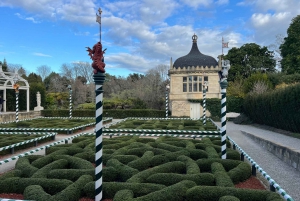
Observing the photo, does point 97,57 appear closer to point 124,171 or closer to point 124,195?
point 124,195

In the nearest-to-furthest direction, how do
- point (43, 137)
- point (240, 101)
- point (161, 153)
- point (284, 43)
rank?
point (161, 153)
point (43, 137)
point (240, 101)
point (284, 43)

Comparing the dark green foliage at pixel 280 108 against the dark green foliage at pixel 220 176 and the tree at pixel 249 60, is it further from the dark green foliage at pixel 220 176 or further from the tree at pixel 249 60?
the tree at pixel 249 60

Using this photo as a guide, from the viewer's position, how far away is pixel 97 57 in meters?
4.64

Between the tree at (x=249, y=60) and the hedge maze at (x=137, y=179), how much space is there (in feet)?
118

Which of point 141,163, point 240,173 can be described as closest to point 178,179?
point 141,163

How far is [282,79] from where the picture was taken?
30.0m

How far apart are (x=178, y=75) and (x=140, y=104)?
6.39 m

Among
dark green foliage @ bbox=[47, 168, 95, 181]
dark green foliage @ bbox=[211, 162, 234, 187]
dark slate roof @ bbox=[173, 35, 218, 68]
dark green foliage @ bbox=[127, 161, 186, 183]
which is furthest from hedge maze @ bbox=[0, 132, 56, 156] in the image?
dark slate roof @ bbox=[173, 35, 218, 68]

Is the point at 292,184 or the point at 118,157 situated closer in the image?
the point at 292,184

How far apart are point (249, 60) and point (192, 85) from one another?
55.2 feet

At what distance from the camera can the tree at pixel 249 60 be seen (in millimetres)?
41750

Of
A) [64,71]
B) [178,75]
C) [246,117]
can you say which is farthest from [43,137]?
[64,71]

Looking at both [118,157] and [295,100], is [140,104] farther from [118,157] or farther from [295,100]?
[118,157]

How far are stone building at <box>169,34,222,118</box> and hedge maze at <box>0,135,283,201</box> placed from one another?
22021 mm
